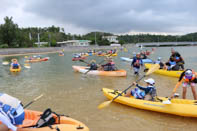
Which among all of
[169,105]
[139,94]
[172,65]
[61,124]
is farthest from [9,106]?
[172,65]

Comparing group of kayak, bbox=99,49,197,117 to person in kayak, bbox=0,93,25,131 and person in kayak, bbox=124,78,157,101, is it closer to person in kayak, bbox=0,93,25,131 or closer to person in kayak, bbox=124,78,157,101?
person in kayak, bbox=124,78,157,101

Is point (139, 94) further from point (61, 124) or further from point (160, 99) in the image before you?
point (61, 124)

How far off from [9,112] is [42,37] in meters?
88.5

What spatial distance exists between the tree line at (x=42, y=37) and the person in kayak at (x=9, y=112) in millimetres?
49438

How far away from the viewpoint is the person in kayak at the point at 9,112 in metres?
3.20

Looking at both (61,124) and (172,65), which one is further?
(172,65)

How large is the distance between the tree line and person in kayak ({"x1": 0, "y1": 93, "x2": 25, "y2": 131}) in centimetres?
4944

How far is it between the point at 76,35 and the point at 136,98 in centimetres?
10655

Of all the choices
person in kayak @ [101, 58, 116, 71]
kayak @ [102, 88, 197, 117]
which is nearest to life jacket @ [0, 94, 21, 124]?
kayak @ [102, 88, 197, 117]

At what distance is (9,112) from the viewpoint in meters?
3.36

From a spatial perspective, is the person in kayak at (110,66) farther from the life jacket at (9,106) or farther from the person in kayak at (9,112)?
the life jacket at (9,106)

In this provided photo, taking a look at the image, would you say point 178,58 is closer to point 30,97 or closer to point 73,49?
point 30,97

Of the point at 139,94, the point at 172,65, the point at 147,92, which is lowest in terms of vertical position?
the point at 139,94

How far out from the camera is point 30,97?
8.11 meters
